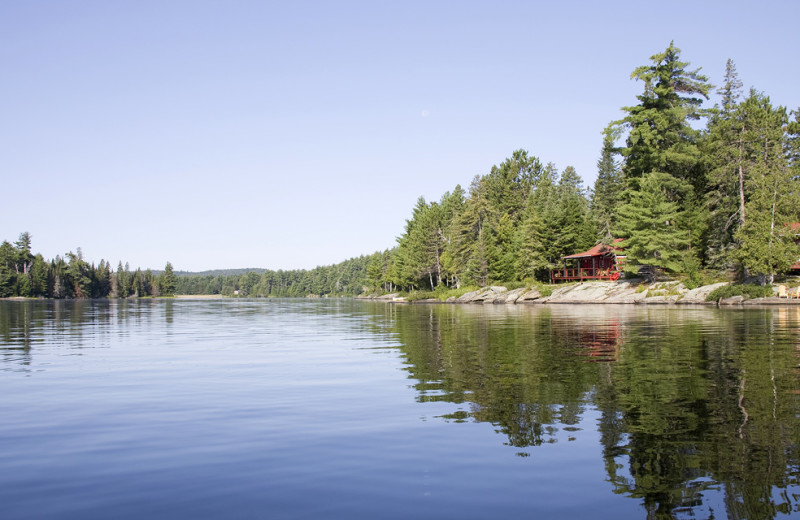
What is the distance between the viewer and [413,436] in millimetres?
9297

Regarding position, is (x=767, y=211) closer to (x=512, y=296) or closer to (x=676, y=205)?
(x=676, y=205)

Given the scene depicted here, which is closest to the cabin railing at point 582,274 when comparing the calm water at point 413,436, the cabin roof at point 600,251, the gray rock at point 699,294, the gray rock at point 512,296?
the cabin roof at point 600,251

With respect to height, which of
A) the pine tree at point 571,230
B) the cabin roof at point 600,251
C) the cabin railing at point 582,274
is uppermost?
the pine tree at point 571,230

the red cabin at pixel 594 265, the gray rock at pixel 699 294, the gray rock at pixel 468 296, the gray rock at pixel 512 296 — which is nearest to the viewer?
the gray rock at pixel 699 294

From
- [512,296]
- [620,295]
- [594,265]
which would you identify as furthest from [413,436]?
[594,265]

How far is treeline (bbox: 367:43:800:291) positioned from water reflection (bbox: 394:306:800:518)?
38908mm

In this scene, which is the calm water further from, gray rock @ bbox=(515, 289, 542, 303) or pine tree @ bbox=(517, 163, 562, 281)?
pine tree @ bbox=(517, 163, 562, 281)

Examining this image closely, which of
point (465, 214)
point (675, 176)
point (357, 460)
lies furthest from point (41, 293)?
point (357, 460)

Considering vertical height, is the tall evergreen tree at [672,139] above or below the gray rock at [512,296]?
above

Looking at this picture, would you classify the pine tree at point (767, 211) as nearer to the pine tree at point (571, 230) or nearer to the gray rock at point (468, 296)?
the pine tree at point (571, 230)

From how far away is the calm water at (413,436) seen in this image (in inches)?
255

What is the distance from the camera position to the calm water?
21.2 ft

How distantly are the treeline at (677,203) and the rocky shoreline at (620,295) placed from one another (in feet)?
10.2

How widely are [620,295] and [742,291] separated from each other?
13798 mm
